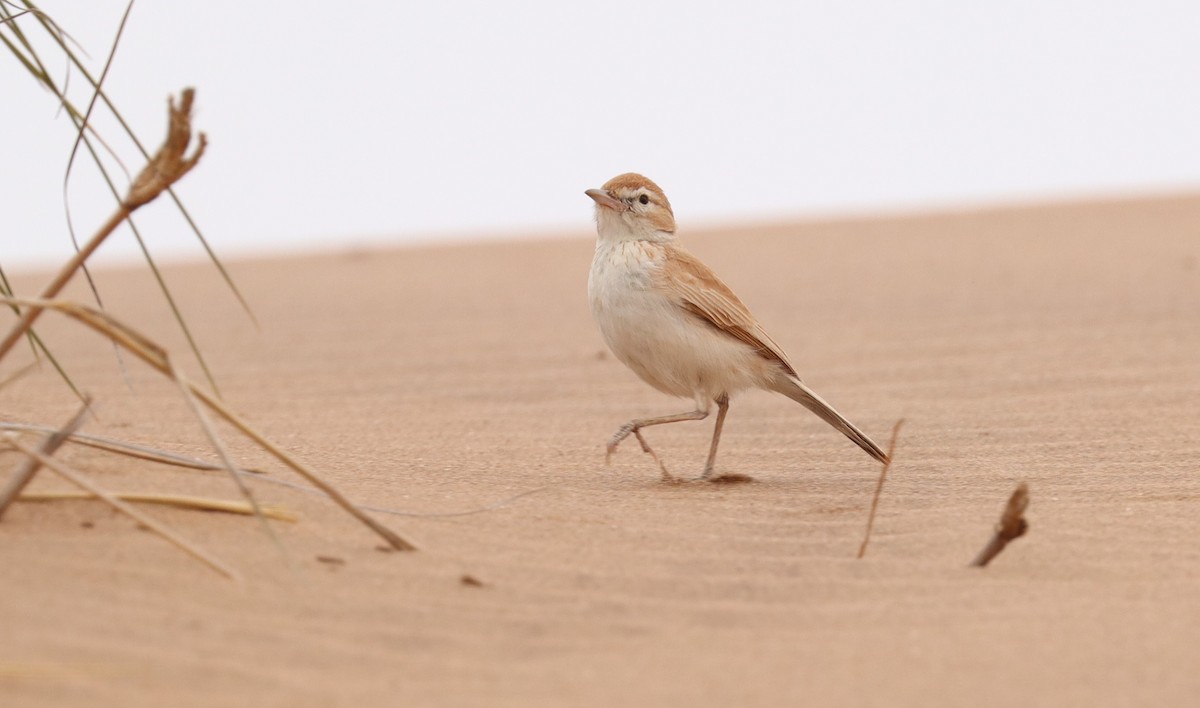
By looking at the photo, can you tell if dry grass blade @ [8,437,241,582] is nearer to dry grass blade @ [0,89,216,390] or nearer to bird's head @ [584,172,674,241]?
dry grass blade @ [0,89,216,390]

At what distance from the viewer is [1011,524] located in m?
4.16

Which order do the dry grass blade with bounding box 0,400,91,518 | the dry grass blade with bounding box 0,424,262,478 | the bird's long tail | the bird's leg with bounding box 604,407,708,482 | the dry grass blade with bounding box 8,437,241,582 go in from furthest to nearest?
the bird's long tail, the bird's leg with bounding box 604,407,708,482, the dry grass blade with bounding box 0,424,262,478, the dry grass blade with bounding box 0,400,91,518, the dry grass blade with bounding box 8,437,241,582

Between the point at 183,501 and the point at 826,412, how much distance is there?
297cm

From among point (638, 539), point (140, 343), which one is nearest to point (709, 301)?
point (638, 539)

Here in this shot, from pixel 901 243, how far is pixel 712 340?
33.3 ft

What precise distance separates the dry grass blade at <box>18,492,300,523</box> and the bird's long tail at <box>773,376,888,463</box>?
2541 millimetres

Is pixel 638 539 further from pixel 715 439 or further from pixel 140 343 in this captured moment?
pixel 140 343

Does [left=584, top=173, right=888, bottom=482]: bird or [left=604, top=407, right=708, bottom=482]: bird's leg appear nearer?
[left=604, top=407, right=708, bottom=482]: bird's leg

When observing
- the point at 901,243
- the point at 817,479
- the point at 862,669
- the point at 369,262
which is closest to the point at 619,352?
the point at 817,479

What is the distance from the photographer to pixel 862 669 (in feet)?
11.7

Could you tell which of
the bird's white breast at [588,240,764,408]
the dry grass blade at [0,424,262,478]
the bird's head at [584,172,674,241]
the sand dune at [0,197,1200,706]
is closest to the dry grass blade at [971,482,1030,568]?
the sand dune at [0,197,1200,706]

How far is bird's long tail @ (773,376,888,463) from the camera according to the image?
20.3 ft

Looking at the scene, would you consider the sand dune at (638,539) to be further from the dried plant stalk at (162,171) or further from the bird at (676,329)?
the dried plant stalk at (162,171)

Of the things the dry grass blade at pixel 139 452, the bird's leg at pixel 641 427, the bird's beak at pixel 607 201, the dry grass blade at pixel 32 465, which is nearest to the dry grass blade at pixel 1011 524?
the bird's leg at pixel 641 427
